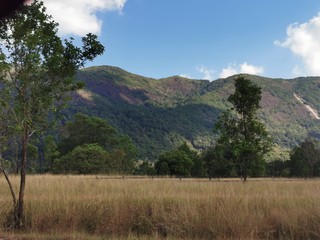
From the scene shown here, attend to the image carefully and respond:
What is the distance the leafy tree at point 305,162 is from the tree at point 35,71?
239 ft

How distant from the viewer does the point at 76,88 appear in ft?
36.6

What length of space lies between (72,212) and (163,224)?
8.09ft

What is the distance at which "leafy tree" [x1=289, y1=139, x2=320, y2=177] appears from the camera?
79569 mm

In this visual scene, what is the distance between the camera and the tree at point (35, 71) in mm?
9984

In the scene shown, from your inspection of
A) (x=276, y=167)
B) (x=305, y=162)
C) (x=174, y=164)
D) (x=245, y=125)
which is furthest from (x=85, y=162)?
(x=305, y=162)

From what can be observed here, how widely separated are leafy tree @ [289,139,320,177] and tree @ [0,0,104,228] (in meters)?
72.9

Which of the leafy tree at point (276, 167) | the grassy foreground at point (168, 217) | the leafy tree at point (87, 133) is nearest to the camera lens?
the grassy foreground at point (168, 217)

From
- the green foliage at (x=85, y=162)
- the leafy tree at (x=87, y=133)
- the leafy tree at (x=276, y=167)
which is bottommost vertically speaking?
the leafy tree at (x=276, y=167)

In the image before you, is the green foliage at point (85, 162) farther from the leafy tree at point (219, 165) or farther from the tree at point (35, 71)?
the tree at point (35, 71)

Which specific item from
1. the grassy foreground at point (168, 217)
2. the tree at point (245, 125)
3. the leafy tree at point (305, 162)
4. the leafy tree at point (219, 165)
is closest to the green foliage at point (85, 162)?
the leafy tree at point (219, 165)

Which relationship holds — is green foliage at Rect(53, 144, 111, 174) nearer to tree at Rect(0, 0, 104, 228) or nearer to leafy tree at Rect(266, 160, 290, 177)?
leafy tree at Rect(266, 160, 290, 177)

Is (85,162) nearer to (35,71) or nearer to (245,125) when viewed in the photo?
(245,125)

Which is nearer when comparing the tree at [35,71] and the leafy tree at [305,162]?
the tree at [35,71]

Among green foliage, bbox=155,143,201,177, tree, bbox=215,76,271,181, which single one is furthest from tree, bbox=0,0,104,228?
green foliage, bbox=155,143,201,177
